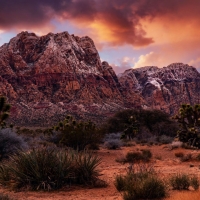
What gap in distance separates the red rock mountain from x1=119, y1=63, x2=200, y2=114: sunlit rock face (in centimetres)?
3335

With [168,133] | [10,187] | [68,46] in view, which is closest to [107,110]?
[68,46]

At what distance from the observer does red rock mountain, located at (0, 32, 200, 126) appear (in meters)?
102

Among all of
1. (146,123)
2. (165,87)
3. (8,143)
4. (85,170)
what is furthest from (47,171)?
(165,87)

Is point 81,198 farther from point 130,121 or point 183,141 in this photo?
point 130,121

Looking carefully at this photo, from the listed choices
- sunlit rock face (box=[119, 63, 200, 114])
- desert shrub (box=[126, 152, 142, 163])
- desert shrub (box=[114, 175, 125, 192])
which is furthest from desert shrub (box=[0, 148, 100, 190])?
sunlit rock face (box=[119, 63, 200, 114])

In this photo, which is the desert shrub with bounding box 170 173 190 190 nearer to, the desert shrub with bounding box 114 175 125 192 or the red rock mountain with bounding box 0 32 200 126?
the desert shrub with bounding box 114 175 125 192

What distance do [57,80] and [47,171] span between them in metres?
117

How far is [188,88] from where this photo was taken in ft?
611

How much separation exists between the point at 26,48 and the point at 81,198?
420 feet

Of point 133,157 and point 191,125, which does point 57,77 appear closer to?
point 191,125

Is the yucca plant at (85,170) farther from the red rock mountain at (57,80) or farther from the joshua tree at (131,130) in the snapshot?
the red rock mountain at (57,80)

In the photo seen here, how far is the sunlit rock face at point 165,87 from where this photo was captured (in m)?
175

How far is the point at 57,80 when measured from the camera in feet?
416

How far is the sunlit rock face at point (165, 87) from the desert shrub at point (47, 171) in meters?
158
